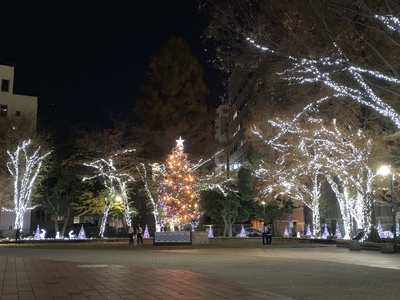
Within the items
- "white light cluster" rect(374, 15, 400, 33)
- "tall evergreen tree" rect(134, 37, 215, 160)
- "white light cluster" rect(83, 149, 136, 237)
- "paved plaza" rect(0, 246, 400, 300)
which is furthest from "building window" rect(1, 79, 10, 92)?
"white light cluster" rect(374, 15, 400, 33)

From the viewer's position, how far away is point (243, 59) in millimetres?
14781

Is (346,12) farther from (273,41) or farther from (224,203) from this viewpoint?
(224,203)

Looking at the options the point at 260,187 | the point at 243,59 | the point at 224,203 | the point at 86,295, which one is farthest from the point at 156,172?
the point at 86,295

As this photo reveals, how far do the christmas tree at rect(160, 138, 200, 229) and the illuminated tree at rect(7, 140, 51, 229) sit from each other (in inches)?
510

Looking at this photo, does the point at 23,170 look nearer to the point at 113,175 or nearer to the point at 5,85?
the point at 113,175

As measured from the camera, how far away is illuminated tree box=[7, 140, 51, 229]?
3578 cm

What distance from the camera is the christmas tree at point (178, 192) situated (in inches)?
1187

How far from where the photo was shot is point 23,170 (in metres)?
38.5

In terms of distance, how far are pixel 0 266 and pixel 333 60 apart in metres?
11.8

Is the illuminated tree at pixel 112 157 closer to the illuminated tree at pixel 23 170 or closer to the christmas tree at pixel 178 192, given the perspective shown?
the illuminated tree at pixel 23 170

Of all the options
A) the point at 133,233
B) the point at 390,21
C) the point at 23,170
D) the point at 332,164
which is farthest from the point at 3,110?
the point at 390,21

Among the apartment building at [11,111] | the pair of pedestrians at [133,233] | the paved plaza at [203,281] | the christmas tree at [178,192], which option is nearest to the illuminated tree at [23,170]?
the apartment building at [11,111]

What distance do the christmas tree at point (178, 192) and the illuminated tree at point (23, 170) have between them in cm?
1296

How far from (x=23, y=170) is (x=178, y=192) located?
54.1 ft
